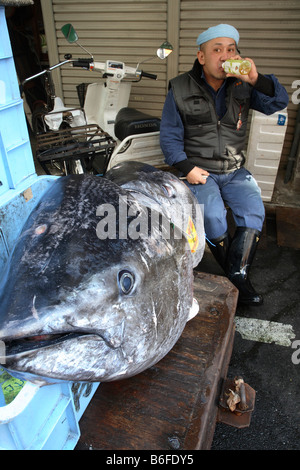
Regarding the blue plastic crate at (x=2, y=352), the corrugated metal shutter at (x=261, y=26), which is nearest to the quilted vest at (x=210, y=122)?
the blue plastic crate at (x=2, y=352)

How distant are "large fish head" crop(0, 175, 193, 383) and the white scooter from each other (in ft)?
7.51

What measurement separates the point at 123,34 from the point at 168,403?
470cm

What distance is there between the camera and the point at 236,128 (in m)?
2.94

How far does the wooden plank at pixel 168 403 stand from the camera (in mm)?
1309

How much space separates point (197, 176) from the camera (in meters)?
2.79

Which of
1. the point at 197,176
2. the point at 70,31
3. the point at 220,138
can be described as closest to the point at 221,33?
the point at 220,138

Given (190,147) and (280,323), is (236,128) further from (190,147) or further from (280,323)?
(280,323)

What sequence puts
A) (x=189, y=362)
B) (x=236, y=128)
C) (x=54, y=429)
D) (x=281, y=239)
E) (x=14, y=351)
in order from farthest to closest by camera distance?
(x=281, y=239) < (x=236, y=128) < (x=189, y=362) < (x=54, y=429) < (x=14, y=351)

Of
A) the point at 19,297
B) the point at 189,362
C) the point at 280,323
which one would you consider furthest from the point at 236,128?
the point at 19,297

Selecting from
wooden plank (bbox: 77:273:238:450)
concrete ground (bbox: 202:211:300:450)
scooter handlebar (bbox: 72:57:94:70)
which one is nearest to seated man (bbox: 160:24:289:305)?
concrete ground (bbox: 202:211:300:450)

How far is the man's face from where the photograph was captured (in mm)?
2619

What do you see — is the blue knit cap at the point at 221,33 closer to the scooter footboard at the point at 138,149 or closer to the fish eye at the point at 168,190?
the scooter footboard at the point at 138,149

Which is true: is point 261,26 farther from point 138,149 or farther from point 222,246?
point 222,246

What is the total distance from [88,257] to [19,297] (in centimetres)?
21
